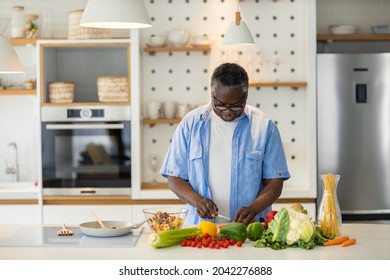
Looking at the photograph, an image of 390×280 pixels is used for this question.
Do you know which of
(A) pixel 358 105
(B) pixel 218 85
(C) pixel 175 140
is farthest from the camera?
(A) pixel 358 105

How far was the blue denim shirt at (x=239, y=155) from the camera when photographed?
349cm

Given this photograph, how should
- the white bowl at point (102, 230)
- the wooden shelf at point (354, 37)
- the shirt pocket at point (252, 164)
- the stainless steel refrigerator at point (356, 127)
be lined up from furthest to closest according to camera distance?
the wooden shelf at point (354, 37)
the stainless steel refrigerator at point (356, 127)
the shirt pocket at point (252, 164)
the white bowl at point (102, 230)

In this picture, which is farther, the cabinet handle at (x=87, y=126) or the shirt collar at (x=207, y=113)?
the cabinet handle at (x=87, y=126)

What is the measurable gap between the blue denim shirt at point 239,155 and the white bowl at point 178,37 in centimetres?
191

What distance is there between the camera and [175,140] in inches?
140

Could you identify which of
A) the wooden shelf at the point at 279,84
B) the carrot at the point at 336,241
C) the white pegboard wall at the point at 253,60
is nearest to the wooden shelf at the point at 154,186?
the white pegboard wall at the point at 253,60

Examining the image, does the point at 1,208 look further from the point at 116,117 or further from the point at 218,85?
the point at 218,85

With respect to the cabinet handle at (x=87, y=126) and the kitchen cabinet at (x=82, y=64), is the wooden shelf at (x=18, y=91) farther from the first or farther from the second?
the cabinet handle at (x=87, y=126)

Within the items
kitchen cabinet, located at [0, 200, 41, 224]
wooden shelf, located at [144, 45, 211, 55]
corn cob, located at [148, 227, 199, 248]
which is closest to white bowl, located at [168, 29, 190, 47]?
wooden shelf, located at [144, 45, 211, 55]

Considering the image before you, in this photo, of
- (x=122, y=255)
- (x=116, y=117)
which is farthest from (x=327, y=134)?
(x=122, y=255)

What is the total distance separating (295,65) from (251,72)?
1.21 ft

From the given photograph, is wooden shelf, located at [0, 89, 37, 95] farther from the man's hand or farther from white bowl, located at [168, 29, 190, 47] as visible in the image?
the man's hand

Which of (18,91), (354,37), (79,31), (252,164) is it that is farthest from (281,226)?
(18,91)
